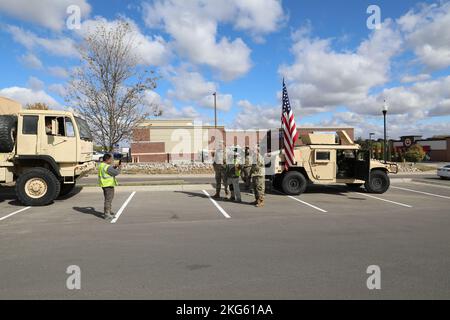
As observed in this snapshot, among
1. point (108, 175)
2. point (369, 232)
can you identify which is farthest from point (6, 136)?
point (369, 232)

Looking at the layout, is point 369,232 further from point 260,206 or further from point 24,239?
point 24,239

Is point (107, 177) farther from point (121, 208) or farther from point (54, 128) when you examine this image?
point (54, 128)

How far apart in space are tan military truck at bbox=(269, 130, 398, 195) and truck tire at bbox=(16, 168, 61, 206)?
7613mm

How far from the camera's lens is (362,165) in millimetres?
13992

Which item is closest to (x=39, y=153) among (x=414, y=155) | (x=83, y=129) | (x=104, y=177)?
(x=83, y=129)

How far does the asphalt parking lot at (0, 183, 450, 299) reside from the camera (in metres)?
4.41

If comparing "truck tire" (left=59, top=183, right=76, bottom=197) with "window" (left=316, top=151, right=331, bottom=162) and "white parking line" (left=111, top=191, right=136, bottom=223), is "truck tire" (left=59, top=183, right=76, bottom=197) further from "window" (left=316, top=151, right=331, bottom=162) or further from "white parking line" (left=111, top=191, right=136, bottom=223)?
"window" (left=316, top=151, right=331, bottom=162)

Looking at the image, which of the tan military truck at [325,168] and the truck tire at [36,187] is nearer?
the truck tire at [36,187]

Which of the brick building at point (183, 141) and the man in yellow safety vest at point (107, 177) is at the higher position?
the brick building at point (183, 141)

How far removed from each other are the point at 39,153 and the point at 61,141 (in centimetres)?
73

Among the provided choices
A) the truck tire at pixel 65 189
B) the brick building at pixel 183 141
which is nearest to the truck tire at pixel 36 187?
the truck tire at pixel 65 189

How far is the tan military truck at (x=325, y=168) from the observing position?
13477mm

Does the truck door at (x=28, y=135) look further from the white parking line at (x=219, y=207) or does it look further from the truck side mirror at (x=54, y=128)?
the white parking line at (x=219, y=207)

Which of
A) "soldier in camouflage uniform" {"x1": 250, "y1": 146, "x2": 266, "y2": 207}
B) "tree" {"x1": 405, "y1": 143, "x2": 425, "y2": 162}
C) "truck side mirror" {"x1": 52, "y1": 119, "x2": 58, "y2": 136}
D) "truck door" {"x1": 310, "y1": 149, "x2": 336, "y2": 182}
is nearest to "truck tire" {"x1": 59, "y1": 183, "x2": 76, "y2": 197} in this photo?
"truck side mirror" {"x1": 52, "y1": 119, "x2": 58, "y2": 136}
